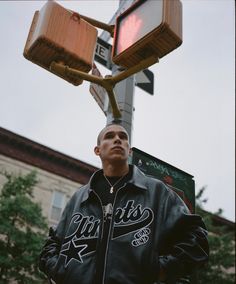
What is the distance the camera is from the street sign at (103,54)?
15.8ft

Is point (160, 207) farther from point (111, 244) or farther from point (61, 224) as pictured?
point (61, 224)

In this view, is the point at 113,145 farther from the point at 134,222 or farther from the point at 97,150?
the point at 134,222

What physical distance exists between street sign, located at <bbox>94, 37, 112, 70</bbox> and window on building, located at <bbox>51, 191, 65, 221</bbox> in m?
16.0

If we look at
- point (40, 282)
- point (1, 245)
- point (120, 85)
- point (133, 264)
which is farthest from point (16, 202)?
point (133, 264)

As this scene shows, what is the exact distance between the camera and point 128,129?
12.8 ft

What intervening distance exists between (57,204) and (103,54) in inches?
657

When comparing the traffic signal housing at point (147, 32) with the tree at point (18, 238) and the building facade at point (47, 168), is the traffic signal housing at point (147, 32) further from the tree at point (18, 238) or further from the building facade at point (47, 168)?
the building facade at point (47, 168)

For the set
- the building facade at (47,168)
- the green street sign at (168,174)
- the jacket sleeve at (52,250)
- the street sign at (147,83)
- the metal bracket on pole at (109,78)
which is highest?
the building facade at (47,168)

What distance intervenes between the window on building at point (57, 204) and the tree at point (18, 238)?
217 inches

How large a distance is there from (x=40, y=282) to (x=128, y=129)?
1125cm

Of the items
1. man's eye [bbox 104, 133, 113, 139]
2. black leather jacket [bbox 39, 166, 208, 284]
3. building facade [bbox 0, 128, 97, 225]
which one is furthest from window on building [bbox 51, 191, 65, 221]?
black leather jacket [bbox 39, 166, 208, 284]

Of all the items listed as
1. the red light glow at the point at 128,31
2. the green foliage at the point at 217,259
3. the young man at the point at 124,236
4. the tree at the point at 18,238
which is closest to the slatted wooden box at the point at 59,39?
the red light glow at the point at 128,31

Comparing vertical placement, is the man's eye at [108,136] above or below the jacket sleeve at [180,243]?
above

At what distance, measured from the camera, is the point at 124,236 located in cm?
243
